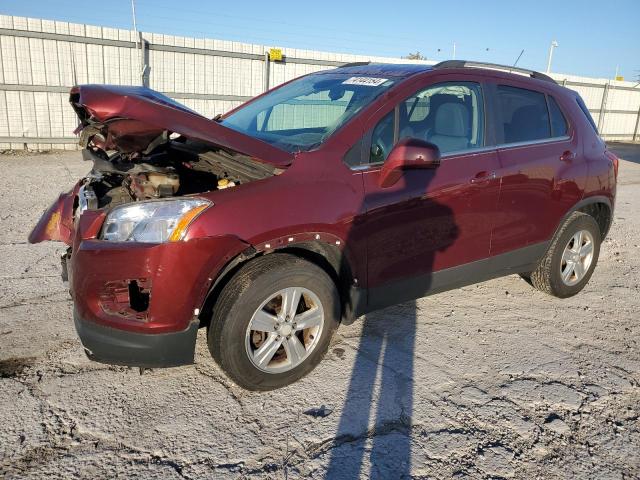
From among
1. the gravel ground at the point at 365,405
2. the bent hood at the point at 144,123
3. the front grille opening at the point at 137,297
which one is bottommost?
the gravel ground at the point at 365,405

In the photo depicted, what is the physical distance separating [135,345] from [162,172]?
98 cm

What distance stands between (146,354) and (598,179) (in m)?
3.94

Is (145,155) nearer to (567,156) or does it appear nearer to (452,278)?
(452,278)

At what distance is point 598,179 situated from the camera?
452 centimetres

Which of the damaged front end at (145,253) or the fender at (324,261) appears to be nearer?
the damaged front end at (145,253)

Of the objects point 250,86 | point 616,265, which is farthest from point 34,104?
point 616,265

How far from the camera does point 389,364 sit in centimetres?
338

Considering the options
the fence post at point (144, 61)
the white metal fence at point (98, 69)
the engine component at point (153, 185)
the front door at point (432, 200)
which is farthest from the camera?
the fence post at point (144, 61)

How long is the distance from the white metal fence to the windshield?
29.5 ft

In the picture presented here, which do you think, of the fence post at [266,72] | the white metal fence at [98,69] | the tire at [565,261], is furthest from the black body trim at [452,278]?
the fence post at [266,72]

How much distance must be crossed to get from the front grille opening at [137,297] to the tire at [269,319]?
1.18 feet

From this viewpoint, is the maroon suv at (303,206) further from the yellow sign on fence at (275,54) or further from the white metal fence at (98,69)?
the yellow sign on fence at (275,54)

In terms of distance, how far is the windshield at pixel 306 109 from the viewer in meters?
3.34

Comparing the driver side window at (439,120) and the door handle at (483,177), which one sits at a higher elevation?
the driver side window at (439,120)
